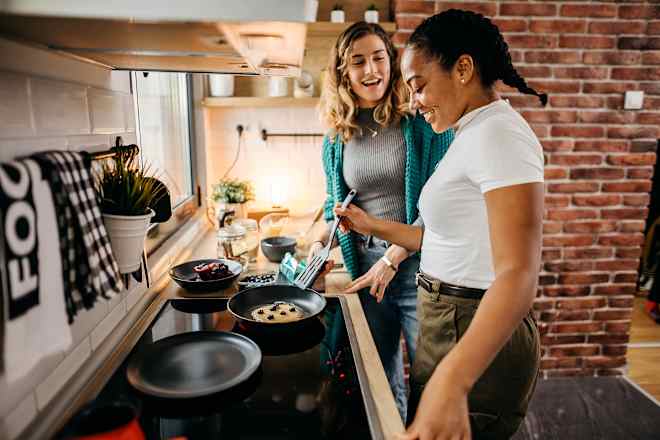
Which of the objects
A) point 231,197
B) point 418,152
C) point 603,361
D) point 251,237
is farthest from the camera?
point 603,361

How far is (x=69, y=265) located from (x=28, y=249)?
126mm

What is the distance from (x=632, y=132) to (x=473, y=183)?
87.7 inches

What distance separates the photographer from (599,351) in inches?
115

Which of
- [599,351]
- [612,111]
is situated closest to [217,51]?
[612,111]

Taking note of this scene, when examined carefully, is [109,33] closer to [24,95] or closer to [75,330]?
[24,95]

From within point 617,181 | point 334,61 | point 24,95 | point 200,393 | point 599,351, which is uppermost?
point 334,61

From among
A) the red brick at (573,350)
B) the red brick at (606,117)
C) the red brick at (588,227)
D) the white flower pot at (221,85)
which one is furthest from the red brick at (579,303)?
the white flower pot at (221,85)

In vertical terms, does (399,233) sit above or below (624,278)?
above

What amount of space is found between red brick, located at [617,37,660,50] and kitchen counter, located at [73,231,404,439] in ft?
6.52

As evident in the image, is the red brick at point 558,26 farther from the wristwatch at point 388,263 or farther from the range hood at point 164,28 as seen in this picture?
the range hood at point 164,28

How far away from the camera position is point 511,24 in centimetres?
258

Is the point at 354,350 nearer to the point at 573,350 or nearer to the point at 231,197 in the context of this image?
the point at 231,197

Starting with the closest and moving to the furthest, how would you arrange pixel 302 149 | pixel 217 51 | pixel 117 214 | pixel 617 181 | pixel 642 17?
pixel 217 51 → pixel 117 214 → pixel 642 17 → pixel 617 181 → pixel 302 149


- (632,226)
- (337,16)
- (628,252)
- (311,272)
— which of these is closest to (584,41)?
(632,226)
